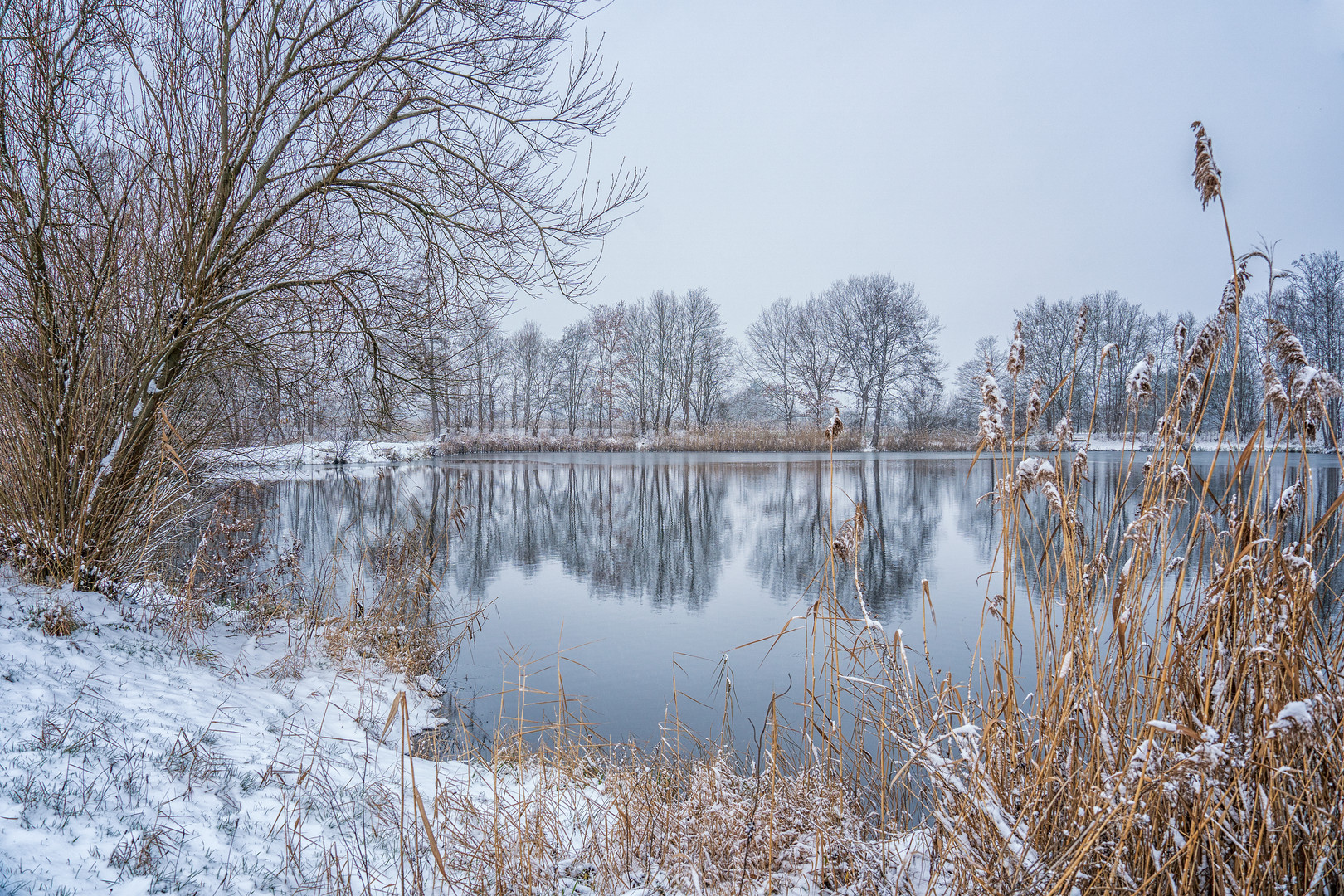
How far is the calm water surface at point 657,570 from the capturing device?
4773mm

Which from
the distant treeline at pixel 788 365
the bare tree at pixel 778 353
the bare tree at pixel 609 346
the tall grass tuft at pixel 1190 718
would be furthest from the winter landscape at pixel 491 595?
the bare tree at pixel 609 346

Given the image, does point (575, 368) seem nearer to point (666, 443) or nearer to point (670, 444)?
point (666, 443)

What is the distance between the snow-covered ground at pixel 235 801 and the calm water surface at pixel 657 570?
2.16ft

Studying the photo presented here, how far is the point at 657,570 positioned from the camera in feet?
28.3

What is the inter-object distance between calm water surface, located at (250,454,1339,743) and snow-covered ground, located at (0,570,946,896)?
0.66m

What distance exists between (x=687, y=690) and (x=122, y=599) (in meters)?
3.78

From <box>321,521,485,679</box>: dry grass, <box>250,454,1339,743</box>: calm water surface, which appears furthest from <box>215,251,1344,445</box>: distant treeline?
<box>321,521,485,679</box>: dry grass

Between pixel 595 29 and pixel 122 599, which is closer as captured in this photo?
pixel 122 599

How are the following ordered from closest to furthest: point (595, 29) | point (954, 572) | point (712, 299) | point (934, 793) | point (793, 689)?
point (934, 793) → point (793, 689) → point (595, 29) → point (954, 572) → point (712, 299)

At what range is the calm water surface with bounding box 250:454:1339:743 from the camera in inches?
188

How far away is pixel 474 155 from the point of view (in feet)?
18.3

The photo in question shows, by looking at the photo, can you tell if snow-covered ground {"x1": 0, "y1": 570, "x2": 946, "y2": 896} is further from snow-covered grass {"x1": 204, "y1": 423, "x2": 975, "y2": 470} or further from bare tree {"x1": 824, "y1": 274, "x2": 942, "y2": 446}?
bare tree {"x1": 824, "y1": 274, "x2": 942, "y2": 446}

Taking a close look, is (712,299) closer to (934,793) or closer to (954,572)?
(954,572)

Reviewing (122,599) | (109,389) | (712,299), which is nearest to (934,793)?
(122,599)
